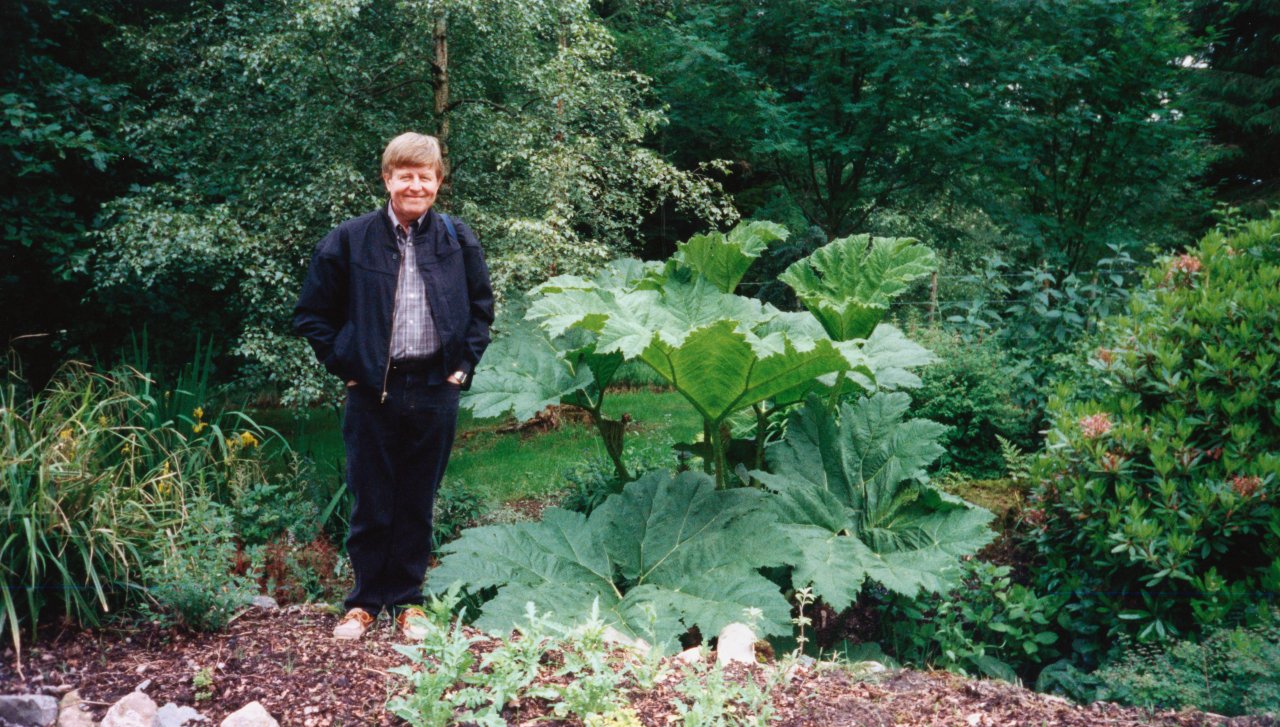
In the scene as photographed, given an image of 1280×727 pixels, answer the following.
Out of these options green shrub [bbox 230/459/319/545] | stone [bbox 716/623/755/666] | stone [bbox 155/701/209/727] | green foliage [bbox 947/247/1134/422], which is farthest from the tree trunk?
stone [bbox 155/701/209/727]

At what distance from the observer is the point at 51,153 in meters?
6.82

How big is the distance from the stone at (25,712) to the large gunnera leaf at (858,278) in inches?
122

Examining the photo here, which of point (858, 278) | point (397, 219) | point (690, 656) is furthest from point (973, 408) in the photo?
point (397, 219)

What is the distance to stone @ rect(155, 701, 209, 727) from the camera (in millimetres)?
2477

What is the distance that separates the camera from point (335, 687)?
2633mm

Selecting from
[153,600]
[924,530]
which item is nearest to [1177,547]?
[924,530]

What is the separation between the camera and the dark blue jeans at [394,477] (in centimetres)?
322

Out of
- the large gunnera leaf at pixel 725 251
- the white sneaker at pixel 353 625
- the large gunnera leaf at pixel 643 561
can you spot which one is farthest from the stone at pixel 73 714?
the large gunnera leaf at pixel 725 251

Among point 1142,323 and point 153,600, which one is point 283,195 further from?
point 1142,323

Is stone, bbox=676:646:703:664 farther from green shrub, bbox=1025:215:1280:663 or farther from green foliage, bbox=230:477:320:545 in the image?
green foliage, bbox=230:477:320:545

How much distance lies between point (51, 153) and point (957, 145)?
362 inches

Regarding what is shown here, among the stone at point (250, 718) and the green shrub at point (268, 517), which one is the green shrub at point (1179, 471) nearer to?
the stone at point (250, 718)

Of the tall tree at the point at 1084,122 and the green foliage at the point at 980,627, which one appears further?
the tall tree at the point at 1084,122

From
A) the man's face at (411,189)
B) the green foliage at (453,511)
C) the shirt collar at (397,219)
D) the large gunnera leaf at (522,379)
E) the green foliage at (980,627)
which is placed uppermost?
the man's face at (411,189)
